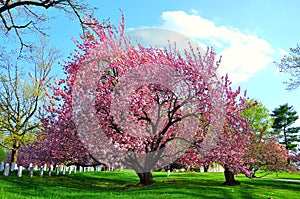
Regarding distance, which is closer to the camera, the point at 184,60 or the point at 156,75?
the point at 156,75

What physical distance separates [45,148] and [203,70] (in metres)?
9.41

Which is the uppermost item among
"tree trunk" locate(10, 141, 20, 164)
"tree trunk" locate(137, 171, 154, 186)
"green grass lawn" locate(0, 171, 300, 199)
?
"tree trunk" locate(10, 141, 20, 164)

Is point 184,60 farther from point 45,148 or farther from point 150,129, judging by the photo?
point 45,148

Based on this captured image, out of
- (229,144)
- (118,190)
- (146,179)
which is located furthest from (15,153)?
(229,144)

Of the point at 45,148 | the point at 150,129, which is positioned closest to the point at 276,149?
the point at 150,129

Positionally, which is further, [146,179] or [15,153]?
[15,153]

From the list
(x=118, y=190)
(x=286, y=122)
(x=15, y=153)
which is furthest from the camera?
(x=286, y=122)

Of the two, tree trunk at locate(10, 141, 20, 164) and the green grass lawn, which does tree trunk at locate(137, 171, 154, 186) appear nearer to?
the green grass lawn

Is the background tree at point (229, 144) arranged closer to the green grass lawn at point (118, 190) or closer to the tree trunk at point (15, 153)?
the green grass lawn at point (118, 190)

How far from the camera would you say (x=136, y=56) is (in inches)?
607

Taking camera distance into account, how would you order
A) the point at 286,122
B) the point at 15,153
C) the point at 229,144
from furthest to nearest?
the point at 286,122, the point at 15,153, the point at 229,144

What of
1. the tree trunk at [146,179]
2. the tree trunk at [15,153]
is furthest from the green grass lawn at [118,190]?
the tree trunk at [15,153]

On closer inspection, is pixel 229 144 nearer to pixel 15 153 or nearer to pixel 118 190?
pixel 118 190

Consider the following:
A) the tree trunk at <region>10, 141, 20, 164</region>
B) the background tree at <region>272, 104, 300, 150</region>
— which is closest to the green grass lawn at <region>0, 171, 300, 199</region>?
the tree trunk at <region>10, 141, 20, 164</region>
